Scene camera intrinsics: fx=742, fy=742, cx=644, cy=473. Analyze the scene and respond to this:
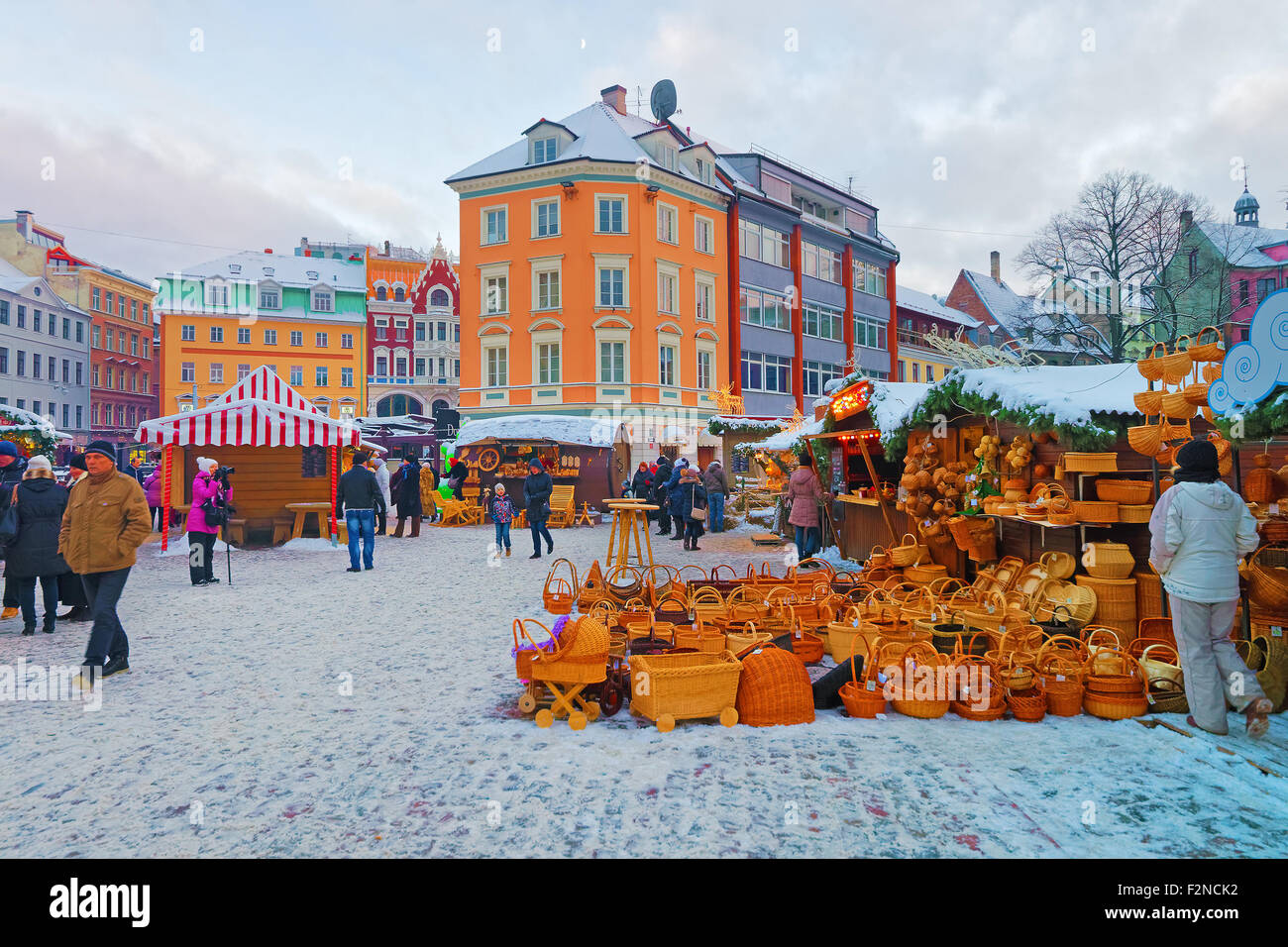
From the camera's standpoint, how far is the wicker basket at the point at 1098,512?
642 cm

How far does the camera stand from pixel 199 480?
10.6 metres

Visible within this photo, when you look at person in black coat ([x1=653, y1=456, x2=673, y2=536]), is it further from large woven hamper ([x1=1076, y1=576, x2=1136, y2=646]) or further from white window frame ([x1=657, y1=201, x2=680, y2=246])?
white window frame ([x1=657, y1=201, x2=680, y2=246])

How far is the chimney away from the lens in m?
34.3

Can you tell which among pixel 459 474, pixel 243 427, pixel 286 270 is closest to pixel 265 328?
pixel 286 270

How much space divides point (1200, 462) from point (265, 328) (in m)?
50.0

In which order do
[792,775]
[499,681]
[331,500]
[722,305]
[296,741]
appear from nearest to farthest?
1. [792,775]
2. [296,741]
3. [499,681]
4. [331,500]
5. [722,305]

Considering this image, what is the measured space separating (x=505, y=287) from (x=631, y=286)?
5.27 metres

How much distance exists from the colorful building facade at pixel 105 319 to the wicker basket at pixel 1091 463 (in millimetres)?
53302

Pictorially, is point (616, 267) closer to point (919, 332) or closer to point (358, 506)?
point (358, 506)

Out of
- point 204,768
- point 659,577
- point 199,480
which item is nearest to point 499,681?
point 204,768

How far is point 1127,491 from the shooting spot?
648 centimetres

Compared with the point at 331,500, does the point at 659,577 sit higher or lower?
lower
